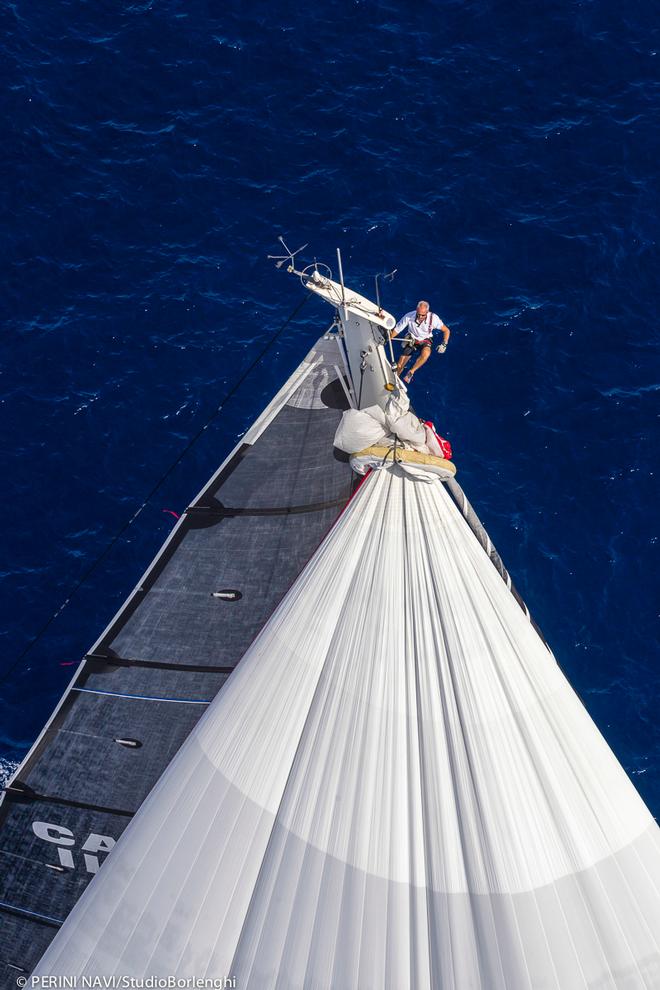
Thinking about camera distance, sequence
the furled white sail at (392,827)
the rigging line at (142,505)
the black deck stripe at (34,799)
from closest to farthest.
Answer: the furled white sail at (392,827) < the black deck stripe at (34,799) < the rigging line at (142,505)

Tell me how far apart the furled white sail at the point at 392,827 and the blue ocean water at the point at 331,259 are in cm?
1706

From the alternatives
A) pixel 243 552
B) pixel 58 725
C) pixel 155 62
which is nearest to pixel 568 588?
pixel 243 552

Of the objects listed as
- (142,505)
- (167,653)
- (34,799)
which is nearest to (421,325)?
(167,653)

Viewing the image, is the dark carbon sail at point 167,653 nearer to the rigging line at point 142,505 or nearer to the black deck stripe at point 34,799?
the black deck stripe at point 34,799

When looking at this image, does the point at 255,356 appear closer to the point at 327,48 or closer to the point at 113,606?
the point at 113,606

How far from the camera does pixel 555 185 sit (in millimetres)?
55156

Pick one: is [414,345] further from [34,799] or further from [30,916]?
[30,916]

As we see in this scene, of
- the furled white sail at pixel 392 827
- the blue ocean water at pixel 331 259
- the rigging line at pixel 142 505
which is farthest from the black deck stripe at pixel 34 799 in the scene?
the rigging line at pixel 142 505

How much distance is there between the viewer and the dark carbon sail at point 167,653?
32.5 m

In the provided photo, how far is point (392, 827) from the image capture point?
1043 inches

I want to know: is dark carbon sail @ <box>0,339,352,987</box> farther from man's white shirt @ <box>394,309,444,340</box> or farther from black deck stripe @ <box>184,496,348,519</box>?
man's white shirt @ <box>394,309,444,340</box>

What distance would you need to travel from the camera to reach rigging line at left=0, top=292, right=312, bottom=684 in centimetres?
4422

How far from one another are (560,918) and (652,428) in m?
28.9

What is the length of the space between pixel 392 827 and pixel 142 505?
2452 centimetres
